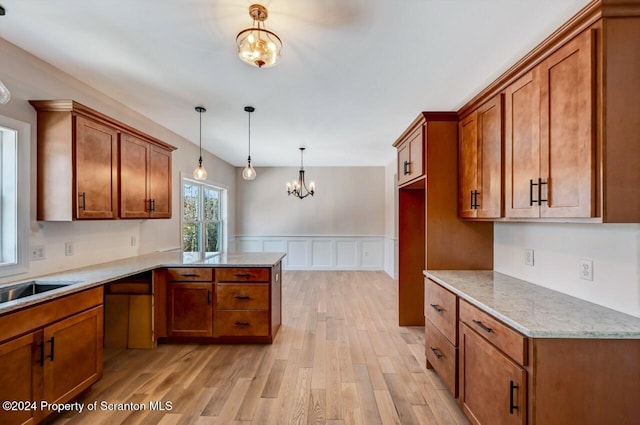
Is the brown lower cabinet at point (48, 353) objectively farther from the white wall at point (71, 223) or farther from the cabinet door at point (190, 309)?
the cabinet door at point (190, 309)

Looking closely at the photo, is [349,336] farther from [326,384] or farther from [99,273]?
[99,273]

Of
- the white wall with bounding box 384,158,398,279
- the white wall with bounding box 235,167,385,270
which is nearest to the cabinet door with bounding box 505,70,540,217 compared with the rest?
the white wall with bounding box 384,158,398,279

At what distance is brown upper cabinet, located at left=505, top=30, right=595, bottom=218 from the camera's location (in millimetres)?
1410

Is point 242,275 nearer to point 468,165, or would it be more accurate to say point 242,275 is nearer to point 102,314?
point 102,314

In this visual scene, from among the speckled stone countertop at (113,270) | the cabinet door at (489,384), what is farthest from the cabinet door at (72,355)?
the cabinet door at (489,384)

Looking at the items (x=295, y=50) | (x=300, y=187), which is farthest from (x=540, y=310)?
(x=300, y=187)

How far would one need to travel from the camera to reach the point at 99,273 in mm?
2568

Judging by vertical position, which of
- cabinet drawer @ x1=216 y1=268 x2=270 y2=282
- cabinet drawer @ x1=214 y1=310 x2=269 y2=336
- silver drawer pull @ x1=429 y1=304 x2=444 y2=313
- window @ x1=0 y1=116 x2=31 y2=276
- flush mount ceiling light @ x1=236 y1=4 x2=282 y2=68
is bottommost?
cabinet drawer @ x1=214 y1=310 x2=269 y2=336

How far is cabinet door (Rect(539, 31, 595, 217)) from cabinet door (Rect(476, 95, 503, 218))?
406mm

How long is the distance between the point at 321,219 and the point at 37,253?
5522 mm

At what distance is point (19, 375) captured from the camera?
169 cm

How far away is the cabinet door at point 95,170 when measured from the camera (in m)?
2.45

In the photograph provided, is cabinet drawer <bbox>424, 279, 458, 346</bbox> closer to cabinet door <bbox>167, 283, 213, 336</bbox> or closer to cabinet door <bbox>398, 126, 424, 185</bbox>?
cabinet door <bbox>398, 126, 424, 185</bbox>

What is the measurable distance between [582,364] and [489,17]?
195 centimetres
